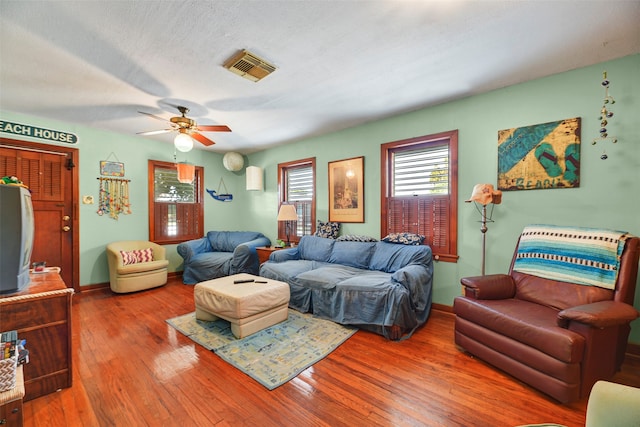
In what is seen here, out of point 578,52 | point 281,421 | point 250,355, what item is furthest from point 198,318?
point 578,52

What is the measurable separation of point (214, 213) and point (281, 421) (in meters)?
4.65

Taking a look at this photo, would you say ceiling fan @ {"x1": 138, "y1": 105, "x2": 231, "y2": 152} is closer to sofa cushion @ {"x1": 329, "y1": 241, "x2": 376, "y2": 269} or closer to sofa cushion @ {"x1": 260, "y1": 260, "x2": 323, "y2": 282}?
sofa cushion @ {"x1": 260, "y1": 260, "x2": 323, "y2": 282}

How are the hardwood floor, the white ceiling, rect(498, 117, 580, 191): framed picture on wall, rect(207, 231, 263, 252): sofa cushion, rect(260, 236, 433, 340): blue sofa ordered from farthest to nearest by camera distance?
rect(207, 231, 263, 252): sofa cushion
rect(260, 236, 433, 340): blue sofa
rect(498, 117, 580, 191): framed picture on wall
the white ceiling
the hardwood floor

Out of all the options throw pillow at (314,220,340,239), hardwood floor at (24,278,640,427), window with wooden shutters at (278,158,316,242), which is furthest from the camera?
window with wooden shutters at (278,158,316,242)

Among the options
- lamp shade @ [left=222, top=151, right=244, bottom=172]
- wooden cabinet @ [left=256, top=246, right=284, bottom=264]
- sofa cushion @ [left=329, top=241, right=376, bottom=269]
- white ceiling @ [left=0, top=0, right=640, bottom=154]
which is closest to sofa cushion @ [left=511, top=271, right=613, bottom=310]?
sofa cushion @ [left=329, top=241, right=376, bottom=269]

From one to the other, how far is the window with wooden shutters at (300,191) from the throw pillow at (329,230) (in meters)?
0.36

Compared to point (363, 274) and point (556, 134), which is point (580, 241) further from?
point (363, 274)

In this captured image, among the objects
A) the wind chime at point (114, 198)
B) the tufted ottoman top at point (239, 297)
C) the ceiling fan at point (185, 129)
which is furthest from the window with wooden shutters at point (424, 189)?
the wind chime at point (114, 198)

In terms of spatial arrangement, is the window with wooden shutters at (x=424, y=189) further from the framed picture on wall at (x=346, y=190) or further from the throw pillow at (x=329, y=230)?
the throw pillow at (x=329, y=230)

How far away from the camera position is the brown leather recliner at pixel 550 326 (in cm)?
159

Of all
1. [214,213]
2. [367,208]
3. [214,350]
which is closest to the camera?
[214,350]

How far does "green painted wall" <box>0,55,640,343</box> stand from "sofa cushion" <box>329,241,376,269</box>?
0.36 m

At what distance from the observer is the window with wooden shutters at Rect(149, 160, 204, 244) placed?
471 cm

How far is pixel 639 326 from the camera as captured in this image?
218 cm
